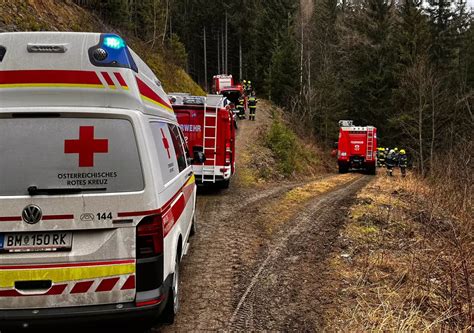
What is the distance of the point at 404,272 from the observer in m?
5.35

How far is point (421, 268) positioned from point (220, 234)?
367 cm

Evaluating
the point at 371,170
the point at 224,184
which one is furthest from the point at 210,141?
the point at 371,170

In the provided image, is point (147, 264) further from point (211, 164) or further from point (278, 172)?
point (278, 172)

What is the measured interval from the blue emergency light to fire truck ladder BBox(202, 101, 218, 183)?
7.85m

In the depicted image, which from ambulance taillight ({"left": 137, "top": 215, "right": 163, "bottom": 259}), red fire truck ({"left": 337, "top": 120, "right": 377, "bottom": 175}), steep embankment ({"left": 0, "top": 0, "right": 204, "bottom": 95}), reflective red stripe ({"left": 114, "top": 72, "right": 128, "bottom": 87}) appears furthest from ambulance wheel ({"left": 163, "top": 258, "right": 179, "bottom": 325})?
red fire truck ({"left": 337, "top": 120, "right": 377, "bottom": 175})

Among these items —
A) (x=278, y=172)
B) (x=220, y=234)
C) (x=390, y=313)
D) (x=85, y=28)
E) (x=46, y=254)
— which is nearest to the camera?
(x=46, y=254)

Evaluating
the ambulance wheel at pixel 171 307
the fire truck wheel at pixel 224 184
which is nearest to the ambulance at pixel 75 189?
the ambulance wheel at pixel 171 307

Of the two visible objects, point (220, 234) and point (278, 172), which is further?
point (278, 172)

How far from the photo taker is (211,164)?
11.6 meters

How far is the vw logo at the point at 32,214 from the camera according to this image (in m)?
3.05

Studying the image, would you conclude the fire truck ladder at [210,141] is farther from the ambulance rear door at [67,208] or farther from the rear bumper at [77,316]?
the rear bumper at [77,316]

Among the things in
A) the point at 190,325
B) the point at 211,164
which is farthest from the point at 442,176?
the point at 190,325

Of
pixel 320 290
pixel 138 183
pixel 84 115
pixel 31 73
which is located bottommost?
pixel 320 290

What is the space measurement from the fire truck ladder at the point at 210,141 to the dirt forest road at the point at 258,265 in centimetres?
83
